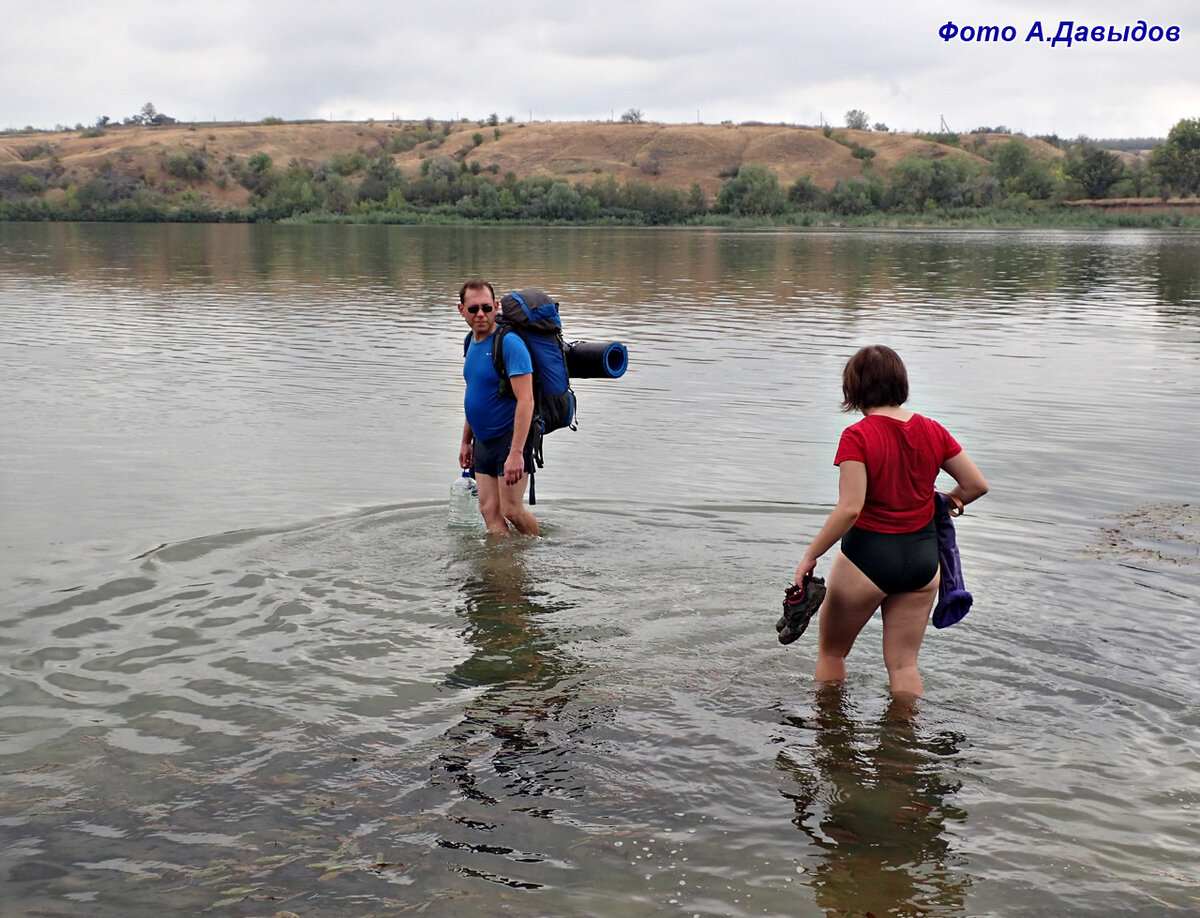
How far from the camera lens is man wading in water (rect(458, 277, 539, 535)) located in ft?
24.6

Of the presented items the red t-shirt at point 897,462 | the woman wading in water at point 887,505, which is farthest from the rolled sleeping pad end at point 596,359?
the red t-shirt at point 897,462

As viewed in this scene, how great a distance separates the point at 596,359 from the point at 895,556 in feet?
10.2

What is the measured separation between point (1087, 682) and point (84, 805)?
4.74 metres

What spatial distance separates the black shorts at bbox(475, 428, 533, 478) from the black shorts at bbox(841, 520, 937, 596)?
3185mm

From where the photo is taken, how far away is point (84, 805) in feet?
15.4

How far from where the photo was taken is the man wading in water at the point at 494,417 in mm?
7496

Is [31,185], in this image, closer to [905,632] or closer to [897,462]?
[905,632]

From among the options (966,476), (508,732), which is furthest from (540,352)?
(966,476)

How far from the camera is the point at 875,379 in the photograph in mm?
4840

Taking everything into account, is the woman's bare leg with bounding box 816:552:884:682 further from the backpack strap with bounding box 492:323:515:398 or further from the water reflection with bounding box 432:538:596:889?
the backpack strap with bounding box 492:323:515:398

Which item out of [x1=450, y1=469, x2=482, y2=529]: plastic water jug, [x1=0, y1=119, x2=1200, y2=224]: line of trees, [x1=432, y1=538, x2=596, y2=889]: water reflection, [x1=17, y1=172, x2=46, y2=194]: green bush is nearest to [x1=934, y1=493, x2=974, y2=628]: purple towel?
[x1=432, y1=538, x2=596, y2=889]: water reflection

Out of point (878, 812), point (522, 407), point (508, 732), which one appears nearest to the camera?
point (878, 812)

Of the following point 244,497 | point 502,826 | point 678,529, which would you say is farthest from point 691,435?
point 502,826

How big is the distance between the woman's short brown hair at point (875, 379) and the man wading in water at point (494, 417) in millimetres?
2999
